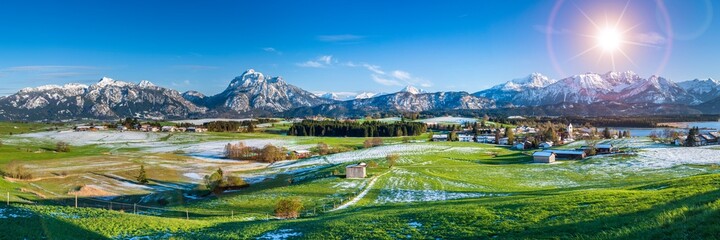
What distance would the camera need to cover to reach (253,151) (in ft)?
495

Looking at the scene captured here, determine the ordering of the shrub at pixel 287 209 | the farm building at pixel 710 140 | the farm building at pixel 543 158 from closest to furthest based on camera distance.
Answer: the shrub at pixel 287 209 → the farm building at pixel 543 158 → the farm building at pixel 710 140

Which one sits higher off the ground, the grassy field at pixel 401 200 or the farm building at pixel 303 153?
the grassy field at pixel 401 200

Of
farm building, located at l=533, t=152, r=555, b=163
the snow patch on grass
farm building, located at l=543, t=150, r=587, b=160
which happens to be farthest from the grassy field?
farm building, located at l=543, t=150, r=587, b=160

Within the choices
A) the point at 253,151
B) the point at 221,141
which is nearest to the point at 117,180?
the point at 253,151

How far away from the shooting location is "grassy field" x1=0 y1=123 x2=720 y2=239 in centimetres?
2039

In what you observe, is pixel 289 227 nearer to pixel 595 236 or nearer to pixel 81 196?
pixel 595 236

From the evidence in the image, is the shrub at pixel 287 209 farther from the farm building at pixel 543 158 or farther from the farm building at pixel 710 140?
the farm building at pixel 710 140

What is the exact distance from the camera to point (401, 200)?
173 feet

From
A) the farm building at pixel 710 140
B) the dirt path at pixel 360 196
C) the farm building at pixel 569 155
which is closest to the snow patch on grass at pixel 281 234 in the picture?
the dirt path at pixel 360 196

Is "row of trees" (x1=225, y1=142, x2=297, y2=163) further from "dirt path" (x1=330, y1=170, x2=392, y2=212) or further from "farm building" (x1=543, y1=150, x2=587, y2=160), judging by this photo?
"farm building" (x1=543, y1=150, x2=587, y2=160)

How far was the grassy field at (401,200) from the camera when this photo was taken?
2039 centimetres

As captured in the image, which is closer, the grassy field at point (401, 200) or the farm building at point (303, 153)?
the grassy field at point (401, 200)

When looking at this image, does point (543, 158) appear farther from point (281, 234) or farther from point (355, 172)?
point (281, 234)

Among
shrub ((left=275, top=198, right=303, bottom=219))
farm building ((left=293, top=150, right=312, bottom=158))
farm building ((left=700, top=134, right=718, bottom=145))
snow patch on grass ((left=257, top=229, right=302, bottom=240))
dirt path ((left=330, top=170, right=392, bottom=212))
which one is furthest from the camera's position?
farm building ((left=293, top=150, right=312, bottom=158))
